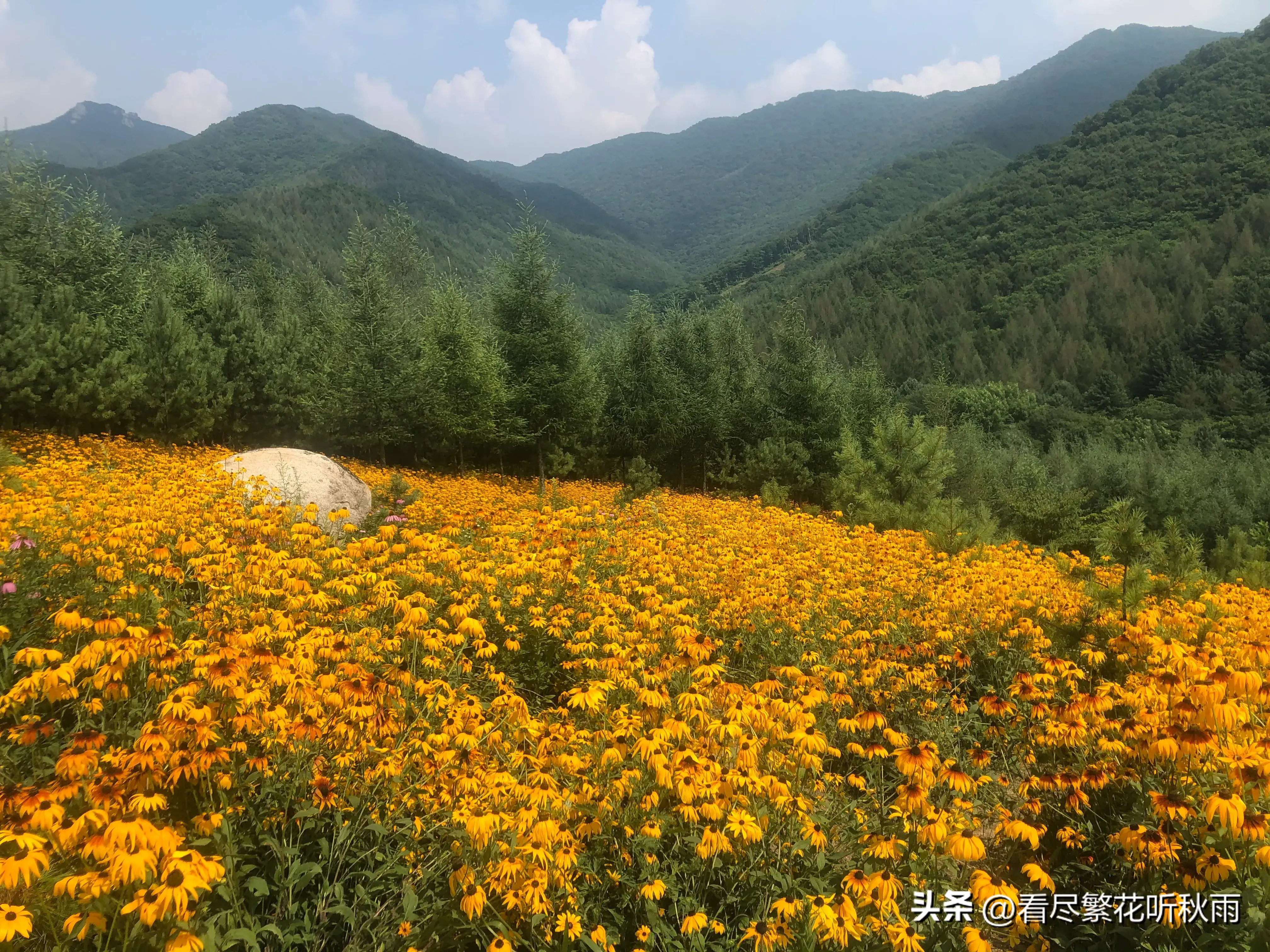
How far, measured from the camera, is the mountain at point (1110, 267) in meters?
67.7

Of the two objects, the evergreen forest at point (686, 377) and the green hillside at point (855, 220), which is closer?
the evergreen forest at point (686, 377)

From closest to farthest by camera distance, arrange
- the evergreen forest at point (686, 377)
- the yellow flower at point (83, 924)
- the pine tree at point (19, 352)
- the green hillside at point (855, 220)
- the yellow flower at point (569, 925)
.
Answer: the yellow flower at point (83, 924), the yellow flower at point (569, 925), the pine tree at point (19, 352), the evergreen forest at point (686, 377), the green hillside at point (855, 220)

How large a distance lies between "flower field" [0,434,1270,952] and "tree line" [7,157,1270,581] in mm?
8243

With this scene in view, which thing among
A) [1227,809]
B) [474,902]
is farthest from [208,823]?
[1227,809]

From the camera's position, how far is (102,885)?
6.41ft

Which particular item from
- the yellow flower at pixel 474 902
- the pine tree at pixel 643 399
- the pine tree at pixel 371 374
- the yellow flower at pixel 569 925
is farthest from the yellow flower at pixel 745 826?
the pine tree at pixel 643 399

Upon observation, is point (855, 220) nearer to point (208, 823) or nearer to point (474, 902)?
point (474, 902)

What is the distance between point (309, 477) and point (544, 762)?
9888 mm

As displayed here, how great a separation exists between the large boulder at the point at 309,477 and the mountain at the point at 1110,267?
7021 cm

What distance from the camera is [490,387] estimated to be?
19984 mm

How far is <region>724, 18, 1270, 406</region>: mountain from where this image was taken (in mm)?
67688

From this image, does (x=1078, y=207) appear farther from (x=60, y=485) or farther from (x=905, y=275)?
(x=60, y=485)

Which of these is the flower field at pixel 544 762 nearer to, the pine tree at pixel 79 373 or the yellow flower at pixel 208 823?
the yellow flower at pixel 208 823

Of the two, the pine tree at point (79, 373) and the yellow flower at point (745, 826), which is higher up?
the pine tree at point (79, 373)
